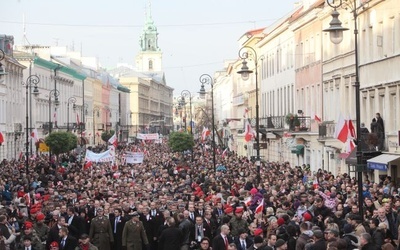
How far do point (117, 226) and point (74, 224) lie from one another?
2.76 feet

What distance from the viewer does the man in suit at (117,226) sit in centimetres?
2180

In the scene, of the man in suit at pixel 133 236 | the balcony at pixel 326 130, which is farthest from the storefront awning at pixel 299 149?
the man in suit at pixel 133 236

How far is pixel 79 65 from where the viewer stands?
5399 inches

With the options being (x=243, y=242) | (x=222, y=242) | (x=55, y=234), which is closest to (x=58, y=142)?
(x=55, y=234)

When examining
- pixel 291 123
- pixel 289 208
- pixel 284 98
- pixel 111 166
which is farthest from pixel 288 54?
pixel 289 208

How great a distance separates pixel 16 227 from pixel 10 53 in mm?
61342

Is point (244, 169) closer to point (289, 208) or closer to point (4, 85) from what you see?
point (289, 208)

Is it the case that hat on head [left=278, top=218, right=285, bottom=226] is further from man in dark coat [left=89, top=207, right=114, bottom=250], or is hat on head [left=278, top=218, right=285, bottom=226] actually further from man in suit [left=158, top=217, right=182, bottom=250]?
man in dark coat [left=89, top=207, right=114, bottom=250]

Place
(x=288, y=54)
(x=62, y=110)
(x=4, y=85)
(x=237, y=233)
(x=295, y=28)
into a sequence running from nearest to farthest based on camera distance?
(x=237, y=233) → (x=295, y=28) → (x=288, y=54) → (x=4, y=85) → (x=62, y=110)

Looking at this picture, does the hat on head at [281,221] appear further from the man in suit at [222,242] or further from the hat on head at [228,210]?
the hat on head at [228,210]

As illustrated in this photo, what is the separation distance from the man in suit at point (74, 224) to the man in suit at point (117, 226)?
0.61 meters

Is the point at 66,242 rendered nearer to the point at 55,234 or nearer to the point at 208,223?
the point at 55,234

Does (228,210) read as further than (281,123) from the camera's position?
No

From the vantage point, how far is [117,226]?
2203 centimetres
